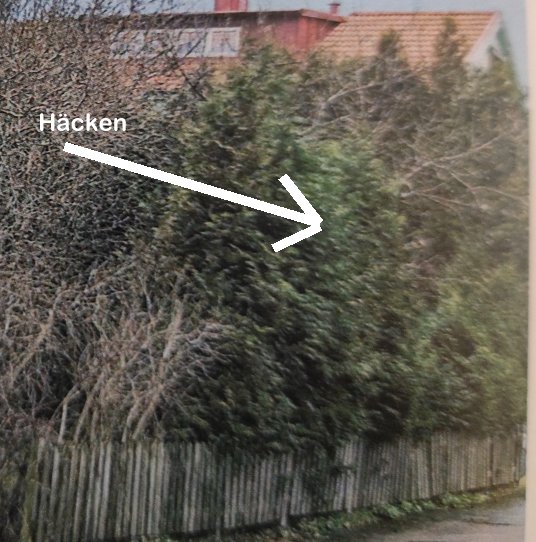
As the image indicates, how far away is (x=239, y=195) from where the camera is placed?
200 centimetres

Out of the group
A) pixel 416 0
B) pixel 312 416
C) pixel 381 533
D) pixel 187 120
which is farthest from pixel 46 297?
pixel 416 0

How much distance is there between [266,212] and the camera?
1995mm

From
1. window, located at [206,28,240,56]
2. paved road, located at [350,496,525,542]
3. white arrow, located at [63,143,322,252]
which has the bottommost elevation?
paved road, located at [350,496,525,542]

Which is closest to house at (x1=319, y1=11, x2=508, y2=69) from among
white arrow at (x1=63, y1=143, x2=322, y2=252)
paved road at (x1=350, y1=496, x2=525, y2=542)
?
white arrow at (x1=63, y1=143, x2=322, y2=252)

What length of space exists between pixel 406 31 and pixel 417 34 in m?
0.03

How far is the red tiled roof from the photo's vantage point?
2.03 m

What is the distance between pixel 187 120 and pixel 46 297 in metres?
0.50

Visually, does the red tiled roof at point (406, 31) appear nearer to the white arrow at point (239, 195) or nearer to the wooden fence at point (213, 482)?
the white arrow at point (239, 195)

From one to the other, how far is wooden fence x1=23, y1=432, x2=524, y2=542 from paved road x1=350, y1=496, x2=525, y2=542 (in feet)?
0.19

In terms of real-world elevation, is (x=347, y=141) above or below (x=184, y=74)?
below

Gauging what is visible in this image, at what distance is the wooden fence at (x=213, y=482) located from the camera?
77.2 inches

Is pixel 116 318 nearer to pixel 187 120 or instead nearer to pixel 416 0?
pixel 187 120

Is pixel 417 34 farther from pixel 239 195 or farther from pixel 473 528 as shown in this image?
pixel 473 528

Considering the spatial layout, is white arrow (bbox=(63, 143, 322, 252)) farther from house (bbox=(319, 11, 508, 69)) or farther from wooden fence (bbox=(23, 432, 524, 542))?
wooden fence (bbox=(23, 432, 524, 542))
